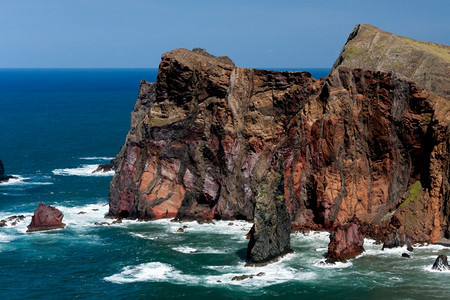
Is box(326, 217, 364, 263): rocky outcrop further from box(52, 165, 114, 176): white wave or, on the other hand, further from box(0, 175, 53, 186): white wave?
box(52, 165, 114, 176): white wave

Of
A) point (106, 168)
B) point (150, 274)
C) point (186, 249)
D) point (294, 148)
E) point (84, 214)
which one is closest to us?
point (150, 274)

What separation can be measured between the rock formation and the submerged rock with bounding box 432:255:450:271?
445 inches

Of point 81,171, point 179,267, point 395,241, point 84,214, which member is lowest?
point 179,267

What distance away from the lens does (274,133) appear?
124188mm

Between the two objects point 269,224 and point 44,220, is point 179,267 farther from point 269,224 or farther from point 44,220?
point 44,220

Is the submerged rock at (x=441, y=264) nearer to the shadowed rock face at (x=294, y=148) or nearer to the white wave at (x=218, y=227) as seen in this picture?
the shadowed rock face at (x=294, y=148)

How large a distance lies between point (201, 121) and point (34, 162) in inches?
3048

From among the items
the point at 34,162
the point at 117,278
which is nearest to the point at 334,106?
the point at 117,278

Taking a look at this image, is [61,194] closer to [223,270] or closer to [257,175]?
[257,175]

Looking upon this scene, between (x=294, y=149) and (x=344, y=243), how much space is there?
82.5 ft

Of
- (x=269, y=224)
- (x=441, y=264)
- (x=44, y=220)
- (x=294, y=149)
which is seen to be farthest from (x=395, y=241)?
(x=44, y=220)

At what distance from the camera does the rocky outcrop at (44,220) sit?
120 metres

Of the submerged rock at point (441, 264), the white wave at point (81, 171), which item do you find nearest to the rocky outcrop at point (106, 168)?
the white wave at point (81, 171)

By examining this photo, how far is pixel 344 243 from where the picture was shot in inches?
3844
